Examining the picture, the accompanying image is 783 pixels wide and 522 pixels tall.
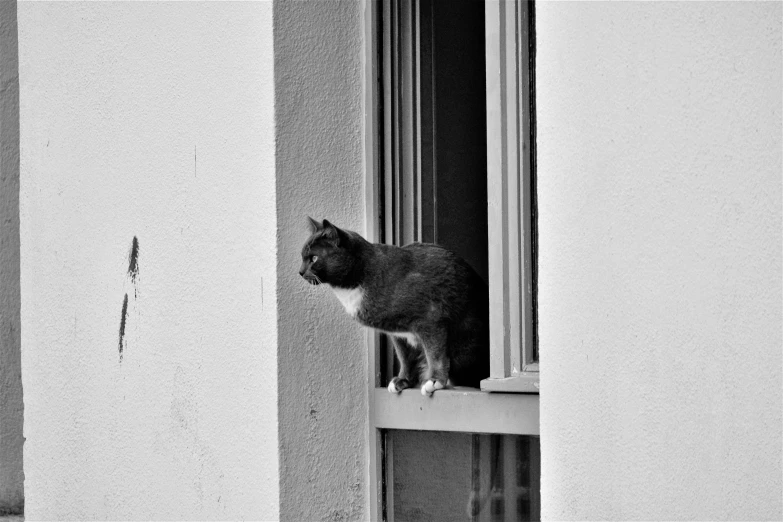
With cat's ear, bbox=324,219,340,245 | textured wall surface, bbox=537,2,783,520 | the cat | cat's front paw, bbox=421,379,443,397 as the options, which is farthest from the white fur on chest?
textured wall surface, bbox=537,2,783,520

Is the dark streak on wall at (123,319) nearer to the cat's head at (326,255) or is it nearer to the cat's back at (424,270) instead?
the cat's head at (326,255)

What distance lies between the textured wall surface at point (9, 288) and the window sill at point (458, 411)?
2.54 meters

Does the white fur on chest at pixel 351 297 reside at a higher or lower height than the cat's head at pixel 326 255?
lower

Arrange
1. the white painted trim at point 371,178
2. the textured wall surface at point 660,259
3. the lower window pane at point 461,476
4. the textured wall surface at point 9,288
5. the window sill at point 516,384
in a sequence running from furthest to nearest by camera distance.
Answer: the textured wall surface at point 9,288
the white painted trim at point 371,178
the lower window pane at point 461,476
the window sill at point 516,384
the textured wall surface at point 660,259

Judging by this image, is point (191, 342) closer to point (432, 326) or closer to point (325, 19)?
point (432, 326)

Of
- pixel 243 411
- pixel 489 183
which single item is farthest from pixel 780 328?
pixel 243 411

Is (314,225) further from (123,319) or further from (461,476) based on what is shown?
(123,319)

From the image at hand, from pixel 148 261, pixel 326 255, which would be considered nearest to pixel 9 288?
pixel 148 261

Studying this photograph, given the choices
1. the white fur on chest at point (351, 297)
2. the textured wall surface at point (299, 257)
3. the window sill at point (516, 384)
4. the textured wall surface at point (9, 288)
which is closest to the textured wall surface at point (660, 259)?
the window sill at point (516, 384)

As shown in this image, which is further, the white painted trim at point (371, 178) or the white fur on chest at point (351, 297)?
the white painted trim at point (371, 178)

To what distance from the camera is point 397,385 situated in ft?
11.0

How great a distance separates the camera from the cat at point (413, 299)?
3219 millimetres

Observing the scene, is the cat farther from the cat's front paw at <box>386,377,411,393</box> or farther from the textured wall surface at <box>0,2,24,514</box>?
the textured wall surface at <box>0,2,24,514</box>

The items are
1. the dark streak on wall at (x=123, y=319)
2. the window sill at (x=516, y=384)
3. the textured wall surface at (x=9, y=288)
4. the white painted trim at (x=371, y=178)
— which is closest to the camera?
the window sill at (x=516, y=384)
